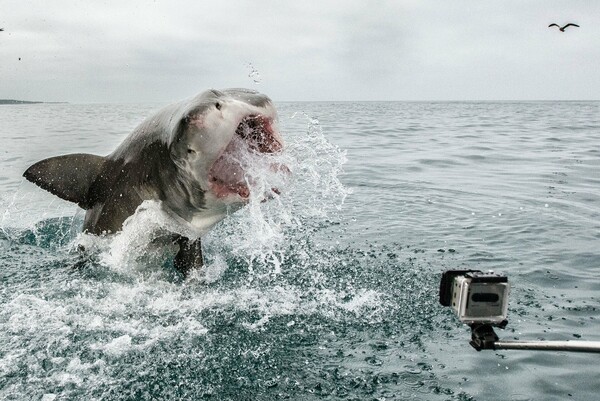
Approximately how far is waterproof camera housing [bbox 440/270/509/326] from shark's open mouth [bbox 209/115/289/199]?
5.05ft

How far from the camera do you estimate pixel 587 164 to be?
1199 cm

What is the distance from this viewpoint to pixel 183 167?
3.57 metres

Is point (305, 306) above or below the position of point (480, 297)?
below

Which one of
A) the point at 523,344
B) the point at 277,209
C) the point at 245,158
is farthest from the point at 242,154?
the point at 277,209

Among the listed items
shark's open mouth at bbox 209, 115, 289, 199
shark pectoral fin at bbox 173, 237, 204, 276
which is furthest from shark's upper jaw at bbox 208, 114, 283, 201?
shark pectoral fin at bbox 173, 237, 204, 276

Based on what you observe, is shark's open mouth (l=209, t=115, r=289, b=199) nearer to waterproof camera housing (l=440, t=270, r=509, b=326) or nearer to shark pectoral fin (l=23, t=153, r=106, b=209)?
shark pectoral fin (l=23, t=153, r=106, b=209)

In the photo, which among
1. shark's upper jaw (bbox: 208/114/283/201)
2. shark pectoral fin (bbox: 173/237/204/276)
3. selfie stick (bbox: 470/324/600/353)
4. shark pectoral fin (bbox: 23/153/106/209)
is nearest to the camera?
selfie stick (bbox: 470/324/600/353)

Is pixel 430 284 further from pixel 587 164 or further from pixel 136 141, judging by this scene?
pixel 587 164

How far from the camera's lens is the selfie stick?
2.28 metres

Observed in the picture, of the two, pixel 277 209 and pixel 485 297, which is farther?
pixel 277 209

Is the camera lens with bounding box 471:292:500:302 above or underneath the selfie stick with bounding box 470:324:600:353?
above

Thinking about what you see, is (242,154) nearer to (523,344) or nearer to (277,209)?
(523,344)

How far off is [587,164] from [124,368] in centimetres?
1144

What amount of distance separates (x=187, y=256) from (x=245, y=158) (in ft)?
4.58
